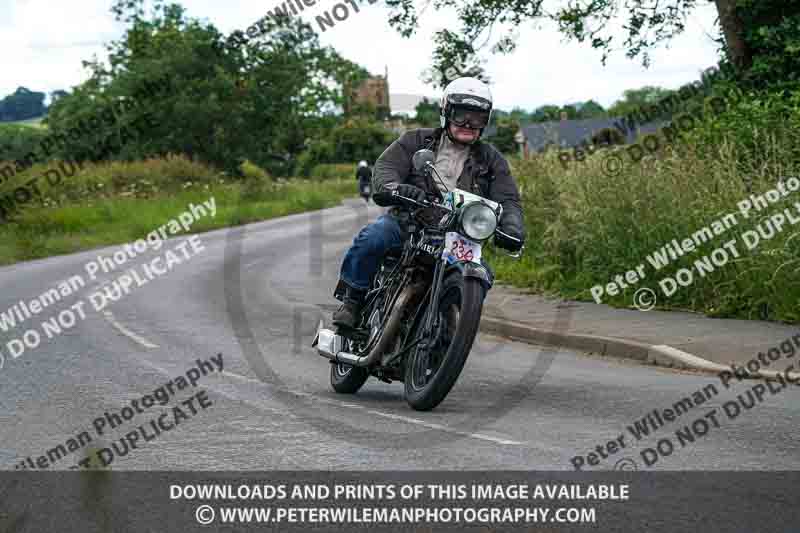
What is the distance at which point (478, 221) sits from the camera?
7.62 m

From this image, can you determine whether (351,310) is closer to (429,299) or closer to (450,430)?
(429,299)

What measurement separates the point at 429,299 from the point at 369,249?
78 cm

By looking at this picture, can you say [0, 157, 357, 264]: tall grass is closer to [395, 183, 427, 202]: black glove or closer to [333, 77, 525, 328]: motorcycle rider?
[333, 77, 525, 328]: motorcycle rider

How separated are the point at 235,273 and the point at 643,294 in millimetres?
10379

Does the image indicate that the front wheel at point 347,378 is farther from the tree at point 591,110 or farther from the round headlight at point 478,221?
the tree at point 591,110

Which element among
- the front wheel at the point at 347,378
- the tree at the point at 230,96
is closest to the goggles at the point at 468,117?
the front wheel at the point at 347,378

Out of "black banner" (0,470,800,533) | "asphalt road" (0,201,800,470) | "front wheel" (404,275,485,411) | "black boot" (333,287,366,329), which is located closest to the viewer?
"black banner" (0,470,800,533)

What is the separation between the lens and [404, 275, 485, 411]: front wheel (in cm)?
737

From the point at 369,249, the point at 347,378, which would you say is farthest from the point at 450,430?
the point at 347,378

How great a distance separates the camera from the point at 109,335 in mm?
13883

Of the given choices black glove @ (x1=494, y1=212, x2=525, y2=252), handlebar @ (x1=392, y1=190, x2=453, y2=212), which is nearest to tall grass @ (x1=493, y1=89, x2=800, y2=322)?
black glove @ (x1=494, y1=212, x2=525, y2=252)

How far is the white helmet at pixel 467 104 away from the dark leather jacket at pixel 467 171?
0.79ft

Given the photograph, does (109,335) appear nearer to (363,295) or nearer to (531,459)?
(363,295)

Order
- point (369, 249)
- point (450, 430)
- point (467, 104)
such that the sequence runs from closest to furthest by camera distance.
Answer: point (450, 430) < point (467, 104) < point (369, 249)
